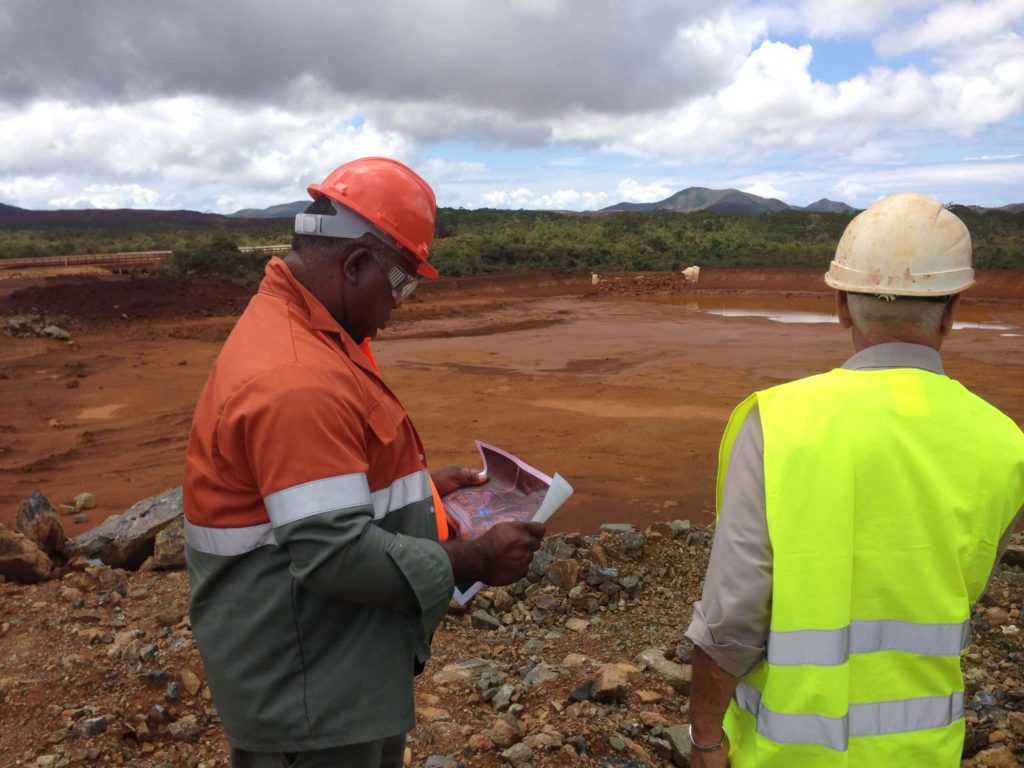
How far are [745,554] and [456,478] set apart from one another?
1.13m

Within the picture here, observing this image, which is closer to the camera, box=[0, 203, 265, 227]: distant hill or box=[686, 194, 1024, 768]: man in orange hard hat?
box=[686, 194, 1024, 768]: man in orange hard hat

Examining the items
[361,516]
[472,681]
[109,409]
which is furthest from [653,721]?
[109,409]

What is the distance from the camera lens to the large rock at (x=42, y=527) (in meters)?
5.61

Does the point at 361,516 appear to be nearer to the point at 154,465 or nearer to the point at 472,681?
the point at 472,681

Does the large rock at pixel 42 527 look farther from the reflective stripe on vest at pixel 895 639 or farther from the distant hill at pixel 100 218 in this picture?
the distant hill at pixel 100 218

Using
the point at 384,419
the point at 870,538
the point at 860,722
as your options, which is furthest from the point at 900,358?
the point at 384,419

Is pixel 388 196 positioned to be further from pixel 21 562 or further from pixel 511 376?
pixel 511 376

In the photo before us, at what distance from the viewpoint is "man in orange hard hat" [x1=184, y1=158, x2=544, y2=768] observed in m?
1.59

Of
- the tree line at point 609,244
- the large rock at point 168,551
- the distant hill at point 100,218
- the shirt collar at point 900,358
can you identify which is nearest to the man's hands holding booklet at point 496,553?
the shirt collar at point 900,358

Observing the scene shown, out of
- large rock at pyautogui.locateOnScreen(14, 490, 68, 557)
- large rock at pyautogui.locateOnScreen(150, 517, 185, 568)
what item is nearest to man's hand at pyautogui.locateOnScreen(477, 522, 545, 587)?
large rock at pyautogui.locateOnScreen(150, 517, 185, 568)

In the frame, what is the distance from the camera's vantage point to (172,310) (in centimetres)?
2034

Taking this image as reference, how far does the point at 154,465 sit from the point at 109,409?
3.14 m

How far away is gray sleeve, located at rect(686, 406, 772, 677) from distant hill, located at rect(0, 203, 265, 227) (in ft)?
251

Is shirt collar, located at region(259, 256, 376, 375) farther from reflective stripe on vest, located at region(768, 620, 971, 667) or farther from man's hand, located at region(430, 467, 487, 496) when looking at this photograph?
reflective stripe on vest, located at region(768, 620, 971, 667)
